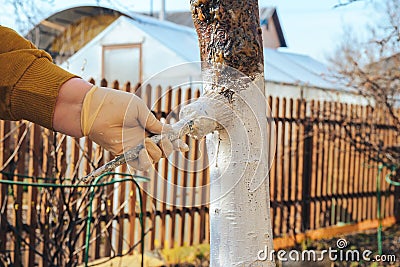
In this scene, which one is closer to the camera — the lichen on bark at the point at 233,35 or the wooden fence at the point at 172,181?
the lichen on bark at the point at 233,35

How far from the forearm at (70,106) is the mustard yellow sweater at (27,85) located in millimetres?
15

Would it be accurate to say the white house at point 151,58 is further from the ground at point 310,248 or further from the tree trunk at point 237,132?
the tree trunk at point 237,132

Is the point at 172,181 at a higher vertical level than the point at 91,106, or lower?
lower

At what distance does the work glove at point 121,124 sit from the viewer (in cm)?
149

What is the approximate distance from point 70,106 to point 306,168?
→ 6046mm

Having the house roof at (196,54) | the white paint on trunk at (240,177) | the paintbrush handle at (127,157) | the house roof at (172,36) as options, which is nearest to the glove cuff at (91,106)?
the paintbrush handle at (127,157)

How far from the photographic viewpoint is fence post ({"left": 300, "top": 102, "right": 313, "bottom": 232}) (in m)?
7.09

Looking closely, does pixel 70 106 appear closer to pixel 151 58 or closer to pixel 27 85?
pixel 27 85

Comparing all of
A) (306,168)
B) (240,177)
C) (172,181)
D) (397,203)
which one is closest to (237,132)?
(240,177)

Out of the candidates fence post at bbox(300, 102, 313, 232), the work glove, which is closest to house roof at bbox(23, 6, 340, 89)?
fence post at bbox(300, 102, 313, 232)

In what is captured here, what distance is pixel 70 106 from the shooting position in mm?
1466

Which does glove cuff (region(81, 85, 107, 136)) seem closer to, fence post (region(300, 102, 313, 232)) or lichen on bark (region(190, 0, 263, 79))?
lichen on bark (region(190, 0, 263, 79))

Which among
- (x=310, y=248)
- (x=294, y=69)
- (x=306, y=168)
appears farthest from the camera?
(x=294, y=69)

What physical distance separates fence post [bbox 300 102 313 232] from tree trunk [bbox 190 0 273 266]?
509 cm
